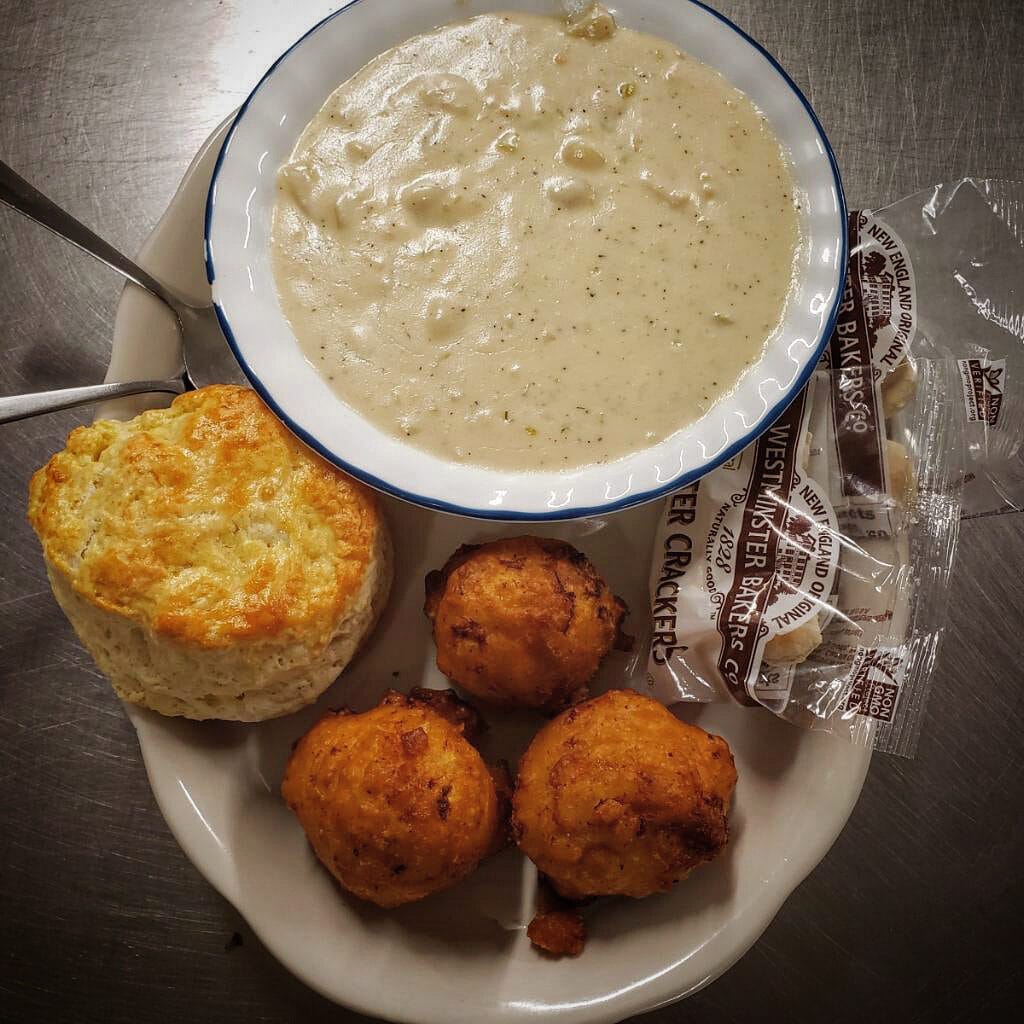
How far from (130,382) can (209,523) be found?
41 cm

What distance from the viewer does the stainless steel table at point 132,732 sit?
197cm

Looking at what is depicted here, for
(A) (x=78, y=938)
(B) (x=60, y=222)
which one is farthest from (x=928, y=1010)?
(B) (x=60, y=222)

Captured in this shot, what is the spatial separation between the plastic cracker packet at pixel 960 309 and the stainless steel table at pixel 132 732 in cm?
30

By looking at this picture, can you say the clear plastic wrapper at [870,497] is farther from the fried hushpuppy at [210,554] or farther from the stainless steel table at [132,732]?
the fried hushpuppy at [210,554]

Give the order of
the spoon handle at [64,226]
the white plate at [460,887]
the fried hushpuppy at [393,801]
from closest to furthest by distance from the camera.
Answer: the fried hushpuppy at [393,801]
the white plate at [460,887]
the spoon handle at [64,226]

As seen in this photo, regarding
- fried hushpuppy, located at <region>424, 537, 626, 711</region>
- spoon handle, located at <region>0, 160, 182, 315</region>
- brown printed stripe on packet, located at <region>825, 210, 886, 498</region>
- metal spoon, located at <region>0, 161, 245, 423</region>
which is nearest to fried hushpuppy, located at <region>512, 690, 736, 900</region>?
fried hushpuppy, located at <region>424, 537, 626, 711</region>

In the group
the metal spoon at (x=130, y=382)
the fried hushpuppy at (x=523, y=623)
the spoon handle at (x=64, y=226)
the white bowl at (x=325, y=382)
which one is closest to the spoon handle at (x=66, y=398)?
the metal spoon at (x=130, y=382)

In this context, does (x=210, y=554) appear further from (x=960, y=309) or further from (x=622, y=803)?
(x=960, y=309)

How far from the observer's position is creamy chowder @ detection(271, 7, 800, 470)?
159 cm

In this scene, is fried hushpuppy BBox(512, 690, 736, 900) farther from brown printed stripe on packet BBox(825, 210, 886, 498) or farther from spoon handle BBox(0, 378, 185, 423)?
spoon handle BBox(0, 378, 185, 423)

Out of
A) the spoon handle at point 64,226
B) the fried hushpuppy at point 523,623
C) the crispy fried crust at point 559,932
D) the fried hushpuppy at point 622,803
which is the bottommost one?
the crispy fried crust at point 559,932

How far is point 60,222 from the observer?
176 centimetres

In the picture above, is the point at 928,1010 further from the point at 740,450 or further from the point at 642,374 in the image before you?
the point at 642,374

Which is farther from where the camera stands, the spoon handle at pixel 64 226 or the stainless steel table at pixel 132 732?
the stainless steel table at pixel 132 732
